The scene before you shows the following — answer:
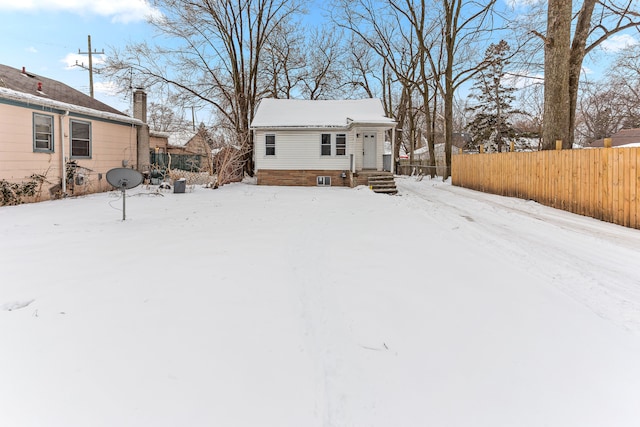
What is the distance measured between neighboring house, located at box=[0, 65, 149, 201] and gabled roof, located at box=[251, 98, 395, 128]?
21.2 feet

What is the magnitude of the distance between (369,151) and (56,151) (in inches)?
503

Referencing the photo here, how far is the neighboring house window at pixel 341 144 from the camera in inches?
682

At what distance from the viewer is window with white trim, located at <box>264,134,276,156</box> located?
17.7m

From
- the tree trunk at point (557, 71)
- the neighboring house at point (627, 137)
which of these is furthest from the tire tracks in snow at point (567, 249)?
the neighboring house at point (627, 137)

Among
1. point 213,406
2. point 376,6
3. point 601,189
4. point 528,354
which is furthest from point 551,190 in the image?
point 376,6

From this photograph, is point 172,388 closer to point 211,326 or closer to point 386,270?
point 211,326

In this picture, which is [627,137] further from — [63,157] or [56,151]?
[56,151]

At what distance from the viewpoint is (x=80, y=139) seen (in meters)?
12.0

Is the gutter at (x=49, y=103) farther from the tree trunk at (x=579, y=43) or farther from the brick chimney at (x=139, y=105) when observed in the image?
the tree trunk at (x=579, y=43)

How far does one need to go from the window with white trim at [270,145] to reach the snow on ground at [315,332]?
1267cm

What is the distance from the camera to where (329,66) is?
2641 centimetres

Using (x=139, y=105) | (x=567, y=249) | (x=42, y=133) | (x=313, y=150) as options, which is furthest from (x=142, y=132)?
(x=567, y=249)

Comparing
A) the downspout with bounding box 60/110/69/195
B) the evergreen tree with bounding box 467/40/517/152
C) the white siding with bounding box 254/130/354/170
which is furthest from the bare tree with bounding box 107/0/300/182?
the evergreen tree with bounding box 467/40/517/152

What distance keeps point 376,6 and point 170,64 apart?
1313 cm
